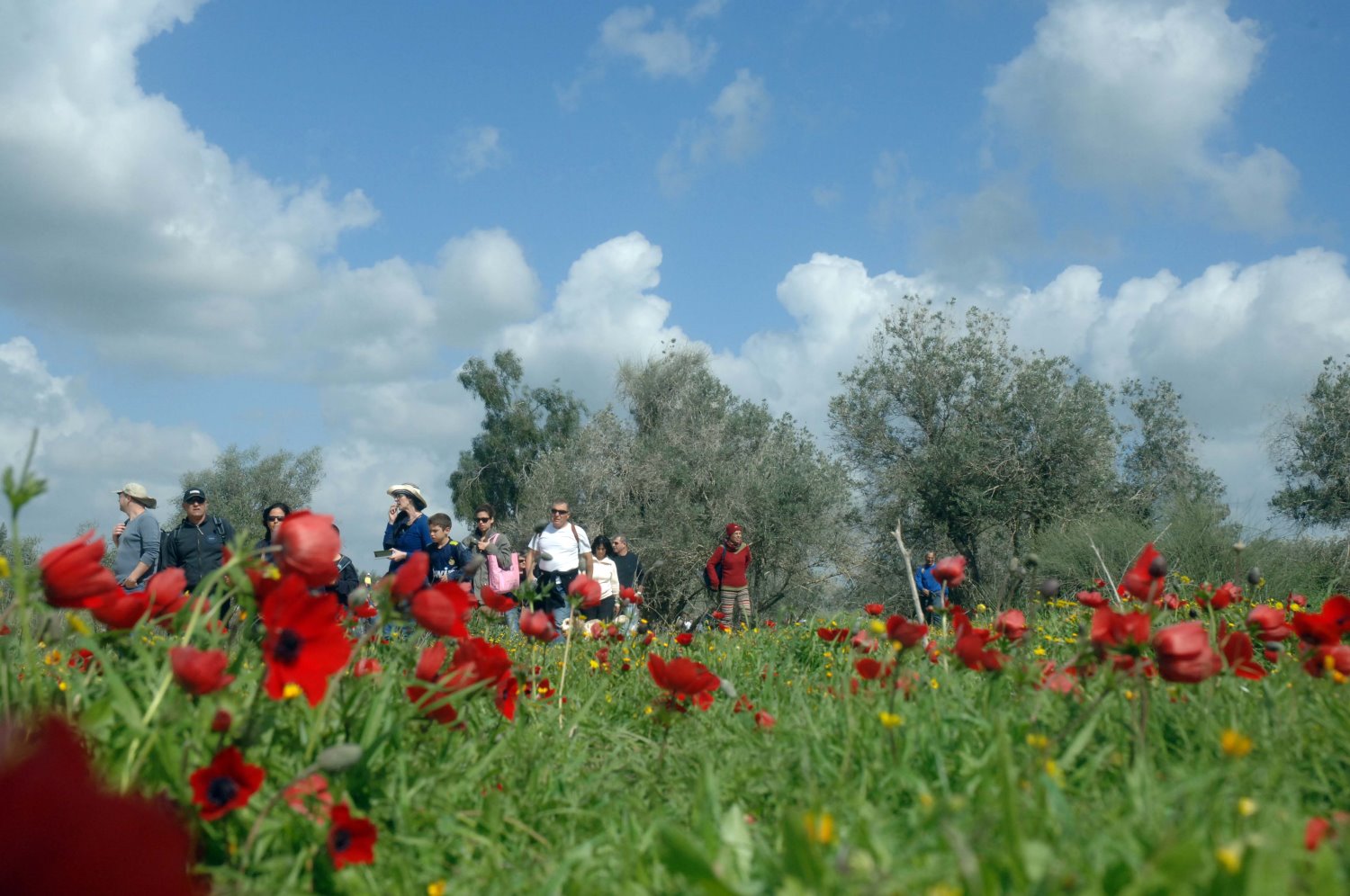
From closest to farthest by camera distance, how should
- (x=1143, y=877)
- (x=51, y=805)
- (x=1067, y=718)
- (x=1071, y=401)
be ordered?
1. (x=51, y=805)
2. (x=1143, y=877)
3. (x=1067, y=718)
4. (x=1071, y=401)

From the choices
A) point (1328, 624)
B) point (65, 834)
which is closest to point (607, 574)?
point (1328, 624)

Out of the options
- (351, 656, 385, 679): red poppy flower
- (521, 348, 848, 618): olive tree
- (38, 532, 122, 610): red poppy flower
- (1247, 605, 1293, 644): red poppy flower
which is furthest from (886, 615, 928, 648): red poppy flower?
(521, 348, 848, 618): olive tree

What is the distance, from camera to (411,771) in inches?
87.2

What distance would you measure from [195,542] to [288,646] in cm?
591

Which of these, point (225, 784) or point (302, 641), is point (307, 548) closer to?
point (302, 641)

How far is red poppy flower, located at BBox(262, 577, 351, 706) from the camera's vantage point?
1785 millimetres

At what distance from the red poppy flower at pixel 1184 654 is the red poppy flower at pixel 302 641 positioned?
58.2 inches

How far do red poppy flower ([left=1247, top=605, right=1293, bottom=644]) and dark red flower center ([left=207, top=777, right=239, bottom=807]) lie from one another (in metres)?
2.25

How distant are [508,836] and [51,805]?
140 cm

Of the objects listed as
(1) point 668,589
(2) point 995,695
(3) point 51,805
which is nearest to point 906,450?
(1) point 668,589

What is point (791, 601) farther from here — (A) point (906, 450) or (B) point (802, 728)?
(B) point (802, 728)

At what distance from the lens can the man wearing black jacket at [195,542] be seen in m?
7.08

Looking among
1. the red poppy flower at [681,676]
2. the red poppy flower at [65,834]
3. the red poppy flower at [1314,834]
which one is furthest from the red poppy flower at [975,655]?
the red poppy flower at [65,834]

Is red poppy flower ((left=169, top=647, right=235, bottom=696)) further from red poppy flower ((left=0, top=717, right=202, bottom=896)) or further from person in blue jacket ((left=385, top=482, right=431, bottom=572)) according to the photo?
person in blue jacket ((left=385, top=482, right=431, bottom=572))
